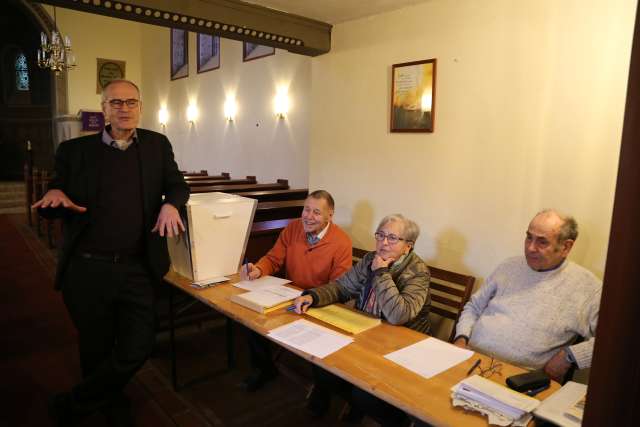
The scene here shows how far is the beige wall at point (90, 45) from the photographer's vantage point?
8.90 m

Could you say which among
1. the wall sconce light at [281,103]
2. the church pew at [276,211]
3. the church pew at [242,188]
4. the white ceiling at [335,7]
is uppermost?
the white ceiling at [335,7]

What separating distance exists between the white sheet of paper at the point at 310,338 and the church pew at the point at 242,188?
3.24 metres

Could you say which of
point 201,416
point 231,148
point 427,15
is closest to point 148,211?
point 201,416

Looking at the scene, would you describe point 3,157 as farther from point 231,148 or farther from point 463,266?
point 463,266

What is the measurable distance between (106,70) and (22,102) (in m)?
3.83

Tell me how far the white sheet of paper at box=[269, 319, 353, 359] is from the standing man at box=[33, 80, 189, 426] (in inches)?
28.0

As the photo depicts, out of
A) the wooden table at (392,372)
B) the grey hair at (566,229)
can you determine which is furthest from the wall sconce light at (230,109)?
the grey hair at (566,229)

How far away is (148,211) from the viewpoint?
2.13m

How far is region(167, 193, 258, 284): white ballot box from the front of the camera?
232cm

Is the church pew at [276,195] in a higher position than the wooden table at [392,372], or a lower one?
higher

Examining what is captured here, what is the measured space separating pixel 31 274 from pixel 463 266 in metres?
4.39

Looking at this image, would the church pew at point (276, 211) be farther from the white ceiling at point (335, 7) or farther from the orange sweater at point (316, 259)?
the white ceiling at point (335, 7)

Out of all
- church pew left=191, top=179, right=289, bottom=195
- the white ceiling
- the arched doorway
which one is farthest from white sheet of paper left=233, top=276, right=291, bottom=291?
the arched doorway

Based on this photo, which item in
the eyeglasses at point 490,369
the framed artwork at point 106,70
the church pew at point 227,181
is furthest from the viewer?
the framed artwork at point 106,70
